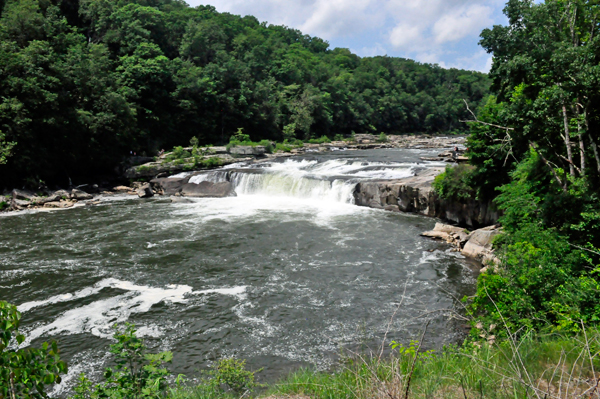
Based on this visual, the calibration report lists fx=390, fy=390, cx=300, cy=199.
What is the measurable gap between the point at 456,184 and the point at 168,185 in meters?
18.1

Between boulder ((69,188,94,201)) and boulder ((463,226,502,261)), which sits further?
boulder ((69,188,94,201))

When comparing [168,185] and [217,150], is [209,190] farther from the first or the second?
[217,150]

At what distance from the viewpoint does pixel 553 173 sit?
818cm

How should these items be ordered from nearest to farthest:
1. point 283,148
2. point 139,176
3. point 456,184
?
point 456,184, point 139,176, point 283,148

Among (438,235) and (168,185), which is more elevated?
(168,185)

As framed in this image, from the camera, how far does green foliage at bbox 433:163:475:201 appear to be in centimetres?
1528

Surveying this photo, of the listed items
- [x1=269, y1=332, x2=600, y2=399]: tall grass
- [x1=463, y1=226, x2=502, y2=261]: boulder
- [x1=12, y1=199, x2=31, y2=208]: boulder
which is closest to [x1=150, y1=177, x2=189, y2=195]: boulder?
[x1=12, y1=199, x2=31, y2=208]: boulder

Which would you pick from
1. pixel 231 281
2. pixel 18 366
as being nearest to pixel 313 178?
pixel 231 281

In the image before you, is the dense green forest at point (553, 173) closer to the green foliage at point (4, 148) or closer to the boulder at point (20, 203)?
the boulder at point (20, 203)

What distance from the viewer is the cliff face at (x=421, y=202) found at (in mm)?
15383

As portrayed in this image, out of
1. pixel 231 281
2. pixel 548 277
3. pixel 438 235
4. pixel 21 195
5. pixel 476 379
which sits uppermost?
pixel 476 379

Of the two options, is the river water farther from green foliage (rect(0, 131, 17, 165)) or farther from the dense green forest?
green foliage (rect(0, 131, 17, 165))

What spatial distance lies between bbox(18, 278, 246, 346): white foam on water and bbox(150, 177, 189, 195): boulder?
1483 centimetres

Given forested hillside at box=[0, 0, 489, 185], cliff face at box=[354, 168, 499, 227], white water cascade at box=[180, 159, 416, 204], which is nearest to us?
cliff face at box=[354, 168, 499, 227]
